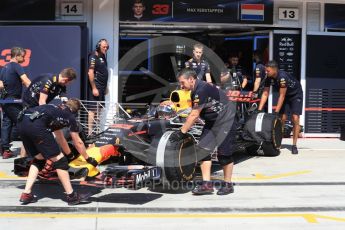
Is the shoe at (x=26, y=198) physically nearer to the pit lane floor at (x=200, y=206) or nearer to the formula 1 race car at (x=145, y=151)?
the pit lane floor at (x=200, y=206)

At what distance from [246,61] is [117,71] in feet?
11.9

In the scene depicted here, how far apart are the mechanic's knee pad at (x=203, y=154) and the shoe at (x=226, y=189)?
16.4 inches

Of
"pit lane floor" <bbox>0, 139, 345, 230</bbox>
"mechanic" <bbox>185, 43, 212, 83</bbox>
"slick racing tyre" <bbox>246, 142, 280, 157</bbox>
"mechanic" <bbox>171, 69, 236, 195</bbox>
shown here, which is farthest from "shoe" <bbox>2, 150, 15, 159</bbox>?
"slick racing tyre" <bbox>246, 142, 280, 157</bbox>

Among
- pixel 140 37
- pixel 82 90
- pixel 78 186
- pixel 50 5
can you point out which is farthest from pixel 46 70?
pixel 78 186

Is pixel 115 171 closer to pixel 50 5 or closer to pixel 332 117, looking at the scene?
pixel 50 5

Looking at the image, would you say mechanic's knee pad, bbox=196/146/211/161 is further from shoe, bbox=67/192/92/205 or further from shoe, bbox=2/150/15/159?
shoe, bbox=2/150/15/159

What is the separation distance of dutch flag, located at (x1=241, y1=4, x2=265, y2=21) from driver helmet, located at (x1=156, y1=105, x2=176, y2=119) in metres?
5.37

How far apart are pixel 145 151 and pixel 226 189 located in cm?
124

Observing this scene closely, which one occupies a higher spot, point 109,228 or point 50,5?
point 50,5

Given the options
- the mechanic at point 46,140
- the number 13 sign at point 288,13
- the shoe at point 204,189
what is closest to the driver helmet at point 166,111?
the shoe at point 204,189

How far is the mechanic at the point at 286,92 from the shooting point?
411 inches

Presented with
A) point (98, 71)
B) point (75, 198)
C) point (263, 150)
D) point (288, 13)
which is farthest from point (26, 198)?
point (288, 13)

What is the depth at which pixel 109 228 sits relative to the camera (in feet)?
19.4

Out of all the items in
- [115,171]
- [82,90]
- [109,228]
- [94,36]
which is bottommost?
[109,228]
